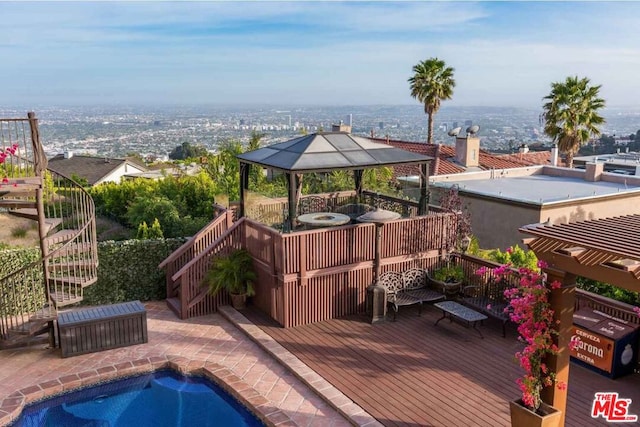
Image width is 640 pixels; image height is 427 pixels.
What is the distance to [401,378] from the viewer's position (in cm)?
738

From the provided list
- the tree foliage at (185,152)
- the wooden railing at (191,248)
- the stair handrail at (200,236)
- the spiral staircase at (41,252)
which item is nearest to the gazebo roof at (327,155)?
the stair handrail at (200,236)

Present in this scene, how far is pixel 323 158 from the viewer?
31.9 ft

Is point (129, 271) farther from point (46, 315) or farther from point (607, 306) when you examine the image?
point (607, 306)

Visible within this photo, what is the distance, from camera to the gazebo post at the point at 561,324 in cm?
525

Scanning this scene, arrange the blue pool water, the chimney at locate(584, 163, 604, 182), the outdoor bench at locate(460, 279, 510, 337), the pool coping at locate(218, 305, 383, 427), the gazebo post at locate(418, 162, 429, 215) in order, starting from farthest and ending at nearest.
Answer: the chimney at locate(584, 163, 604, 182)
the gazebo post at locate(418, 162, 429, 215)
the outdoor bench at locate(460, 279, 510, 337)
the blue pool water
the pool coping at locate(218, 305, 383, 427)

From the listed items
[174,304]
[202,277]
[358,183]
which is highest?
[358,183]

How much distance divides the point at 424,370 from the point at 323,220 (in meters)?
3.67

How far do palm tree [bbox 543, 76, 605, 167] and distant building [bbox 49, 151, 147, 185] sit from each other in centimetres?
2957

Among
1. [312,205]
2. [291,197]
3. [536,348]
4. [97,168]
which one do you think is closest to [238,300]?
[291,197]

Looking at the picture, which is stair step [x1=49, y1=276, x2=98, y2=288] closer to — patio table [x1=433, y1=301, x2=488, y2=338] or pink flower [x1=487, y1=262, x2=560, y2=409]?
patio table [x1=433, y1=301, x2=488, y2=338]

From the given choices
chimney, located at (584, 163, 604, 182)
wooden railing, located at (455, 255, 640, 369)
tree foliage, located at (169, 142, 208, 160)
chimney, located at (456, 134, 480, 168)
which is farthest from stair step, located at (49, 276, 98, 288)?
tree foliage, located at (169, 142, 208, 160)

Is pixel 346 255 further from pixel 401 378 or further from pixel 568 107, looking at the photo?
pixel 568 107

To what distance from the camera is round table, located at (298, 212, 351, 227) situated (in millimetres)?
9828

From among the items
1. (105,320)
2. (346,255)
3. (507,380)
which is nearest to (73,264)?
(105,320)
